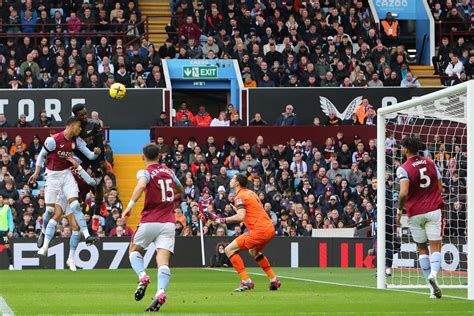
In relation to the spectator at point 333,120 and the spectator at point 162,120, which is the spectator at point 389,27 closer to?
the spectator at point 333,120

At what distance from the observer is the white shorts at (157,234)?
14.3 meters

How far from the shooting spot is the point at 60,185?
20.6 metres

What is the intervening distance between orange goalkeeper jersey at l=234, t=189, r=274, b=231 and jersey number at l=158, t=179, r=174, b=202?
4281 millimetres

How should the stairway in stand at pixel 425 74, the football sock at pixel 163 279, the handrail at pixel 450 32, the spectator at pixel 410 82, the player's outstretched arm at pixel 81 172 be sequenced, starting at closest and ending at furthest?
the football sock at pixel 163 279
the player's outstretched arm at pixel 81 172
the spectator at pixel 410 82
the stairway in stand at pixel 425 74
the handrail at pixel 450 32

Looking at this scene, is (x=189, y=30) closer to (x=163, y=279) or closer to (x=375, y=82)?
(x=375, y=82)

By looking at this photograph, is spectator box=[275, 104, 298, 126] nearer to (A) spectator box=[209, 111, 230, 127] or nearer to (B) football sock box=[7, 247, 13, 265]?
(A) spectator box=[209, 111, 230, 127]

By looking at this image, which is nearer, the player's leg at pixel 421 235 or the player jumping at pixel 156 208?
the player jumping at pixel 156 208

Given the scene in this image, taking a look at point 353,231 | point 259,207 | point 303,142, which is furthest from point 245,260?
point 259,207

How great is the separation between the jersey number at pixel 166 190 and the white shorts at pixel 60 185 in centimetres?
651

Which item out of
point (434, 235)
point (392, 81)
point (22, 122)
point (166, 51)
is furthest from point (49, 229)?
point (392, 81)

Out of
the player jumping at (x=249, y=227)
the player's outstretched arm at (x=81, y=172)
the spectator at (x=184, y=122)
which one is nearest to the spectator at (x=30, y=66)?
the spectator at (x=184, y=122)

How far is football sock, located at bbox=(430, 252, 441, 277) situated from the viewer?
52.7 ft

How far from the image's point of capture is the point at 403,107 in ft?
60.0

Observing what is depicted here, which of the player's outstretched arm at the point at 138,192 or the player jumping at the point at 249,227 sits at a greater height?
the player's outstretched arm at the point at 138,192
